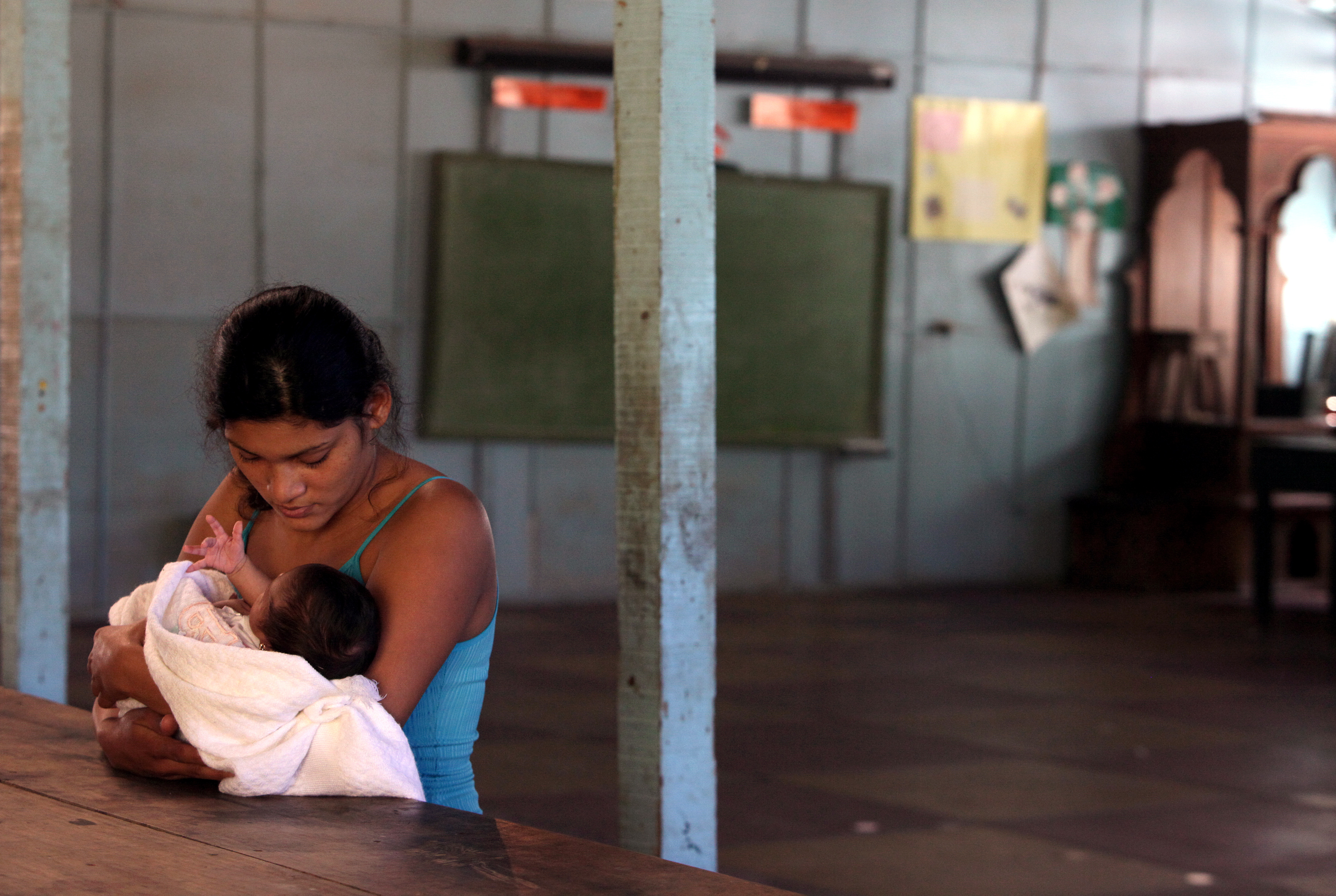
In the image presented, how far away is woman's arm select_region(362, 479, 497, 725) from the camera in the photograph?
2.00 m

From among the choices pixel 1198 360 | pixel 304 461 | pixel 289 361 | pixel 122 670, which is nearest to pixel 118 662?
pixel 122 670

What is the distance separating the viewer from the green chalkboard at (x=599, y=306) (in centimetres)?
830

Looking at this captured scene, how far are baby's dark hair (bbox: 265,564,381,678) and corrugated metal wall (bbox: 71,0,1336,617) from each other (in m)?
5.49

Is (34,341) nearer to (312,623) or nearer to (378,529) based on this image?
(378,529)

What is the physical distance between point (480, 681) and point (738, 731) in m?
3.52

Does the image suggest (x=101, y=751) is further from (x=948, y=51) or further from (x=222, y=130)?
(x=948, y=51)

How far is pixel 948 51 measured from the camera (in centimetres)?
937

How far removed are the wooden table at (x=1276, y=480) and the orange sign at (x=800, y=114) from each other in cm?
279

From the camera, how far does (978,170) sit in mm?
9438

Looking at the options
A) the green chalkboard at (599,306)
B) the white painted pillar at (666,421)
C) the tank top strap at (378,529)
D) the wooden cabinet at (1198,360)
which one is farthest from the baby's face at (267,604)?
the wooden cabinet at (1198,360)

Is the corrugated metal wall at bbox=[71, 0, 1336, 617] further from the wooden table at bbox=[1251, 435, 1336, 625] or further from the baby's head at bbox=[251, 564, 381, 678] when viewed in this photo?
the baby's head at bbox=[251, 564, 381, 678]

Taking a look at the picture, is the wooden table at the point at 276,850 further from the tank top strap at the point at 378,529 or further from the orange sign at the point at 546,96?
the orange sign at the point at 546,96

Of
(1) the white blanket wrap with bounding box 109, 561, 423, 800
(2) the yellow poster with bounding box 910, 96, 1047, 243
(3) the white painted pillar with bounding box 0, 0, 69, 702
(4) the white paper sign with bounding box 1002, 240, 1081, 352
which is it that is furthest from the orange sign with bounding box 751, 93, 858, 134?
(1) the white blanket wrap with bounding box 109, 561, 423, 800

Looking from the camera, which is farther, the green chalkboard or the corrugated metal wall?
the green chalkboard
